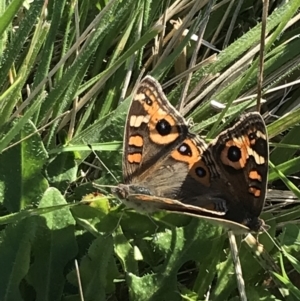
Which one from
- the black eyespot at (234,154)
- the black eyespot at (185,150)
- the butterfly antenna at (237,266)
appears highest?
the black eyespot at (185,150)

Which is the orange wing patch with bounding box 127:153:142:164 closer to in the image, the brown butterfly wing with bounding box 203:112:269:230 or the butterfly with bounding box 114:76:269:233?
the butterfly with bounding box 114:76:269:233

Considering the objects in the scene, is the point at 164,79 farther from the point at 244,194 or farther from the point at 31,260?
the point at 31,260

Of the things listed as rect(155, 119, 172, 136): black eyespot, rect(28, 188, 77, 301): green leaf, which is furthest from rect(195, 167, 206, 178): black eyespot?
rect(28, 188, 77, 301): green leaf

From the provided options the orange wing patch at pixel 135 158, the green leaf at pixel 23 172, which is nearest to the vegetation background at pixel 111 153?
the green leaf at pixel 23 172

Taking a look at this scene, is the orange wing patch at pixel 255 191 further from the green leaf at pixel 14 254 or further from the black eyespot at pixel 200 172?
the green leaf at pixel 14 254

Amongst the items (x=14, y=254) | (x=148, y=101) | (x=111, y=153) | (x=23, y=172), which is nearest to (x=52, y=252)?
(x=14, y=254)

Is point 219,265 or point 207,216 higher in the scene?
point 207,216

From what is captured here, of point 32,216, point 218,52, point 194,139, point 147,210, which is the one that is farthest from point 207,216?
point 218,52

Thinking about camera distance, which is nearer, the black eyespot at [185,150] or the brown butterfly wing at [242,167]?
the brown butterfly wing at [242,167]

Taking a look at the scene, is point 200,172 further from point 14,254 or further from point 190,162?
point 14,254
